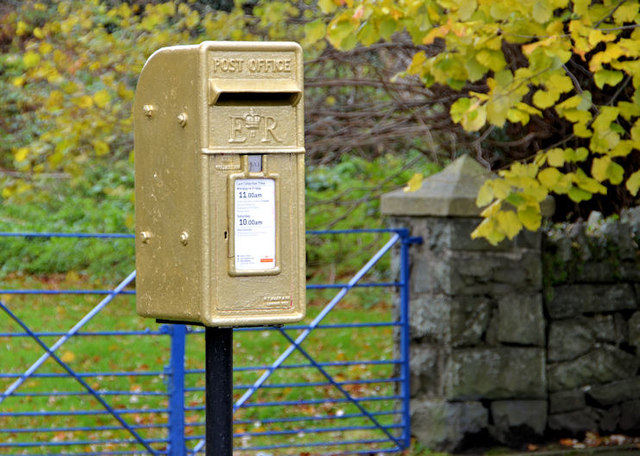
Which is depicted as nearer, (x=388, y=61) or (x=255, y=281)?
(x=255, y=281)

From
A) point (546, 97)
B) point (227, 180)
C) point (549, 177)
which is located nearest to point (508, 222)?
point (549, 177)

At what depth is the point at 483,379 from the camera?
633cm

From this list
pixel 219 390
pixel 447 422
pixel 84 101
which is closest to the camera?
pixel 219 390

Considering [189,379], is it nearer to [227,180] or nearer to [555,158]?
[555,158]

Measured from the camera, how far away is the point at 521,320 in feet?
21.0

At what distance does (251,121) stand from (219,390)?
0.79 metres

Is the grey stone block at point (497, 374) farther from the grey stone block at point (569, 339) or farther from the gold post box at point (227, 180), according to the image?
the gold post box at point (227, 180)

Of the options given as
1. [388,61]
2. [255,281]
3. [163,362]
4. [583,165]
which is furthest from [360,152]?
[255,281]

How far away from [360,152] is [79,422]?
280cm

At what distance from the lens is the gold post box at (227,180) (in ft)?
10.5

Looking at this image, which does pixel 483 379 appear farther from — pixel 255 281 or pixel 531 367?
pixel 255 281

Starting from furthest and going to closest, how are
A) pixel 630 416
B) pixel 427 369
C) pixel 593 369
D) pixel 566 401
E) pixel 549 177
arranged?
pixel 630 416
pixel 593 369
pixel 566 401
pixel 427 369
pixel 549 177

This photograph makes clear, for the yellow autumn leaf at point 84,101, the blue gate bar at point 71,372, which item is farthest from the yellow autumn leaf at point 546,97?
the yellow autumn leaf at point 84,101

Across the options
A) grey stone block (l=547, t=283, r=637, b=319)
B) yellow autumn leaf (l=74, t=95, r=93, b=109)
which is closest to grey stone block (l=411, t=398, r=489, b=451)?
grey stone block (l=547, t=283, r=637, b=319)
